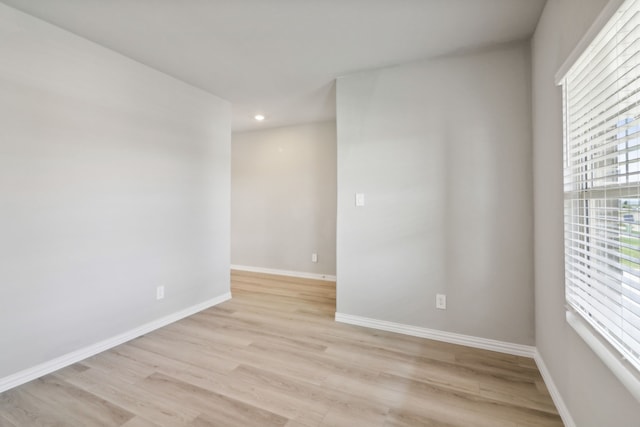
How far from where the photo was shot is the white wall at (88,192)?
1867mm

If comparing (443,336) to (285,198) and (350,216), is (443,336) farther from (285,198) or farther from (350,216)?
(285,198)

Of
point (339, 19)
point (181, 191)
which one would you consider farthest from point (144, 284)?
point (339, 19)

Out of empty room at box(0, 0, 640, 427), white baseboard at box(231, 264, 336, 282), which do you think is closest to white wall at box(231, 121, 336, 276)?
white baseboard at box(231, 264, 336, 282)

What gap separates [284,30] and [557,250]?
2.31m

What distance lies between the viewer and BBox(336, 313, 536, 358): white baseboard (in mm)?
2242

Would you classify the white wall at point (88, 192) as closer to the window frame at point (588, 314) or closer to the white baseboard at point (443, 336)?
the white baseboard at point (443, 336)

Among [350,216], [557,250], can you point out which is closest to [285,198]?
[350,216]

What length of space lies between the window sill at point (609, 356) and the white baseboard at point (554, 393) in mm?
500

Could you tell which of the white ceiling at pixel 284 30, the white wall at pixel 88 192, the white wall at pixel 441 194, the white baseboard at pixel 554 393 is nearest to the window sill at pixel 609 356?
the white baseboard at pixel 554 393

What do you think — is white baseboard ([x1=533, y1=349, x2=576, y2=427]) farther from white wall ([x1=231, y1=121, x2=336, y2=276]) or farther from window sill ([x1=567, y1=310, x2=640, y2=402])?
white wall ([x1=231, y1=121, x2=336, y2=276])

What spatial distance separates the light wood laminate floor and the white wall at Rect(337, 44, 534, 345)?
0.34 m

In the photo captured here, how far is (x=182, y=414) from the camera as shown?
1.61m

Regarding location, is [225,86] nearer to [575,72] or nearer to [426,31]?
[426,31]

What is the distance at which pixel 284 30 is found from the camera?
6.88 ft
